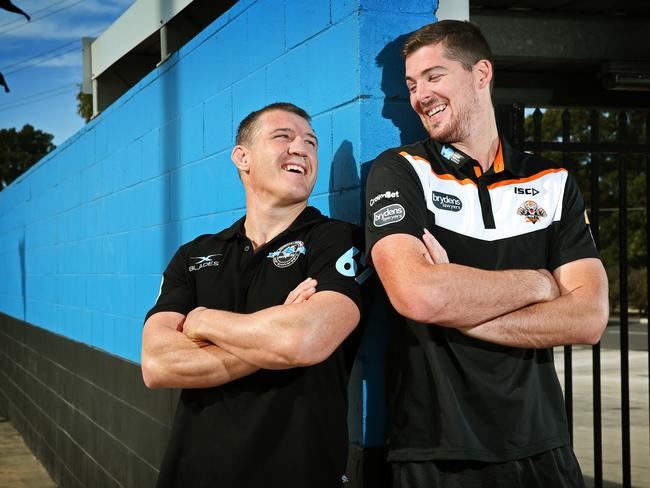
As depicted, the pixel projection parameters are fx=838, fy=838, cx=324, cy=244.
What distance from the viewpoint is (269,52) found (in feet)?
11.8

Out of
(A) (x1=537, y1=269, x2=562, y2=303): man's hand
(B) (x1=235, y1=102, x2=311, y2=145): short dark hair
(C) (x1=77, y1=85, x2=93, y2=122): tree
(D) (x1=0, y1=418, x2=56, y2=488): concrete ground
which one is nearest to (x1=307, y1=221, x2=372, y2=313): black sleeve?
(B) (x1=235, y1=102, x2=311, y2=145): short dark hair

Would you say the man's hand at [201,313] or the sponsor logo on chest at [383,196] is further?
the man's hand at [201,313]

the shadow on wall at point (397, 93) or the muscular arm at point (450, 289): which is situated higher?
the shadow on wall at point (397, 93)

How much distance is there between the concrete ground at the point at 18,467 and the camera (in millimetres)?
7734

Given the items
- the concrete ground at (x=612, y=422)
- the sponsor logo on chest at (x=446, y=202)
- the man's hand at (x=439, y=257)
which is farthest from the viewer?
the concrete ground at (x=612, y=422)

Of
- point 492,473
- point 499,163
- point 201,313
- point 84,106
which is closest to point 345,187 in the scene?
point 499,163

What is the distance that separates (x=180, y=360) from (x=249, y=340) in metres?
0.29

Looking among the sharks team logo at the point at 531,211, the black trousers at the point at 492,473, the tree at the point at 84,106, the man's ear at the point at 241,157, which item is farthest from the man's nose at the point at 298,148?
the tree at the point at 84,106

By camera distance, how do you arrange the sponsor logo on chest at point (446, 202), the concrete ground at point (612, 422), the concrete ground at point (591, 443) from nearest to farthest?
the sponsor logo on chest at point (446, 202) → the concrete ground at point (612, 422) → the concrete ground at point (591, 443)

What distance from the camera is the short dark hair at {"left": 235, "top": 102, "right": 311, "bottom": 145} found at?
2928 millimetres

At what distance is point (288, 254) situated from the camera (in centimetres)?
275

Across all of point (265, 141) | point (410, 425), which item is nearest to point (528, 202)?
point (410, 425)

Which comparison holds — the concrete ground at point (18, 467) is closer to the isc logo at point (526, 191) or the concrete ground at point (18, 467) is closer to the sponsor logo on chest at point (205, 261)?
the sponsor logo on chest at point (205, 261)

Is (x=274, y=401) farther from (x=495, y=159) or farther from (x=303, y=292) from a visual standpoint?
(x=495, y=159)
